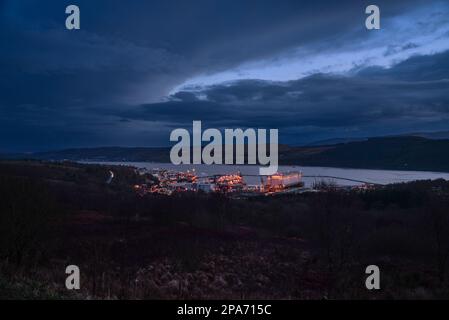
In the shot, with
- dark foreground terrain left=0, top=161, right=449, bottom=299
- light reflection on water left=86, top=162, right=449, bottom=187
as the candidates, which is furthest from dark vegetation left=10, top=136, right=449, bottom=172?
dark foreground terrain left=0, top=161, right=449, bottom=299

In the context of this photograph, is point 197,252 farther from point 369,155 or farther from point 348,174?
point 369,155

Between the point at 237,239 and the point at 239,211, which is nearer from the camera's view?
the point at 237,239

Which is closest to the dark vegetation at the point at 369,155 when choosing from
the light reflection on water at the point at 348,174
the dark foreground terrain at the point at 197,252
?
the light reflection on water at the point at 348,174

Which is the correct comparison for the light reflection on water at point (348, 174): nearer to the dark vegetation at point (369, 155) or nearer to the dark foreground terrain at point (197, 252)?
the dark vegetation at point (369, 155)
